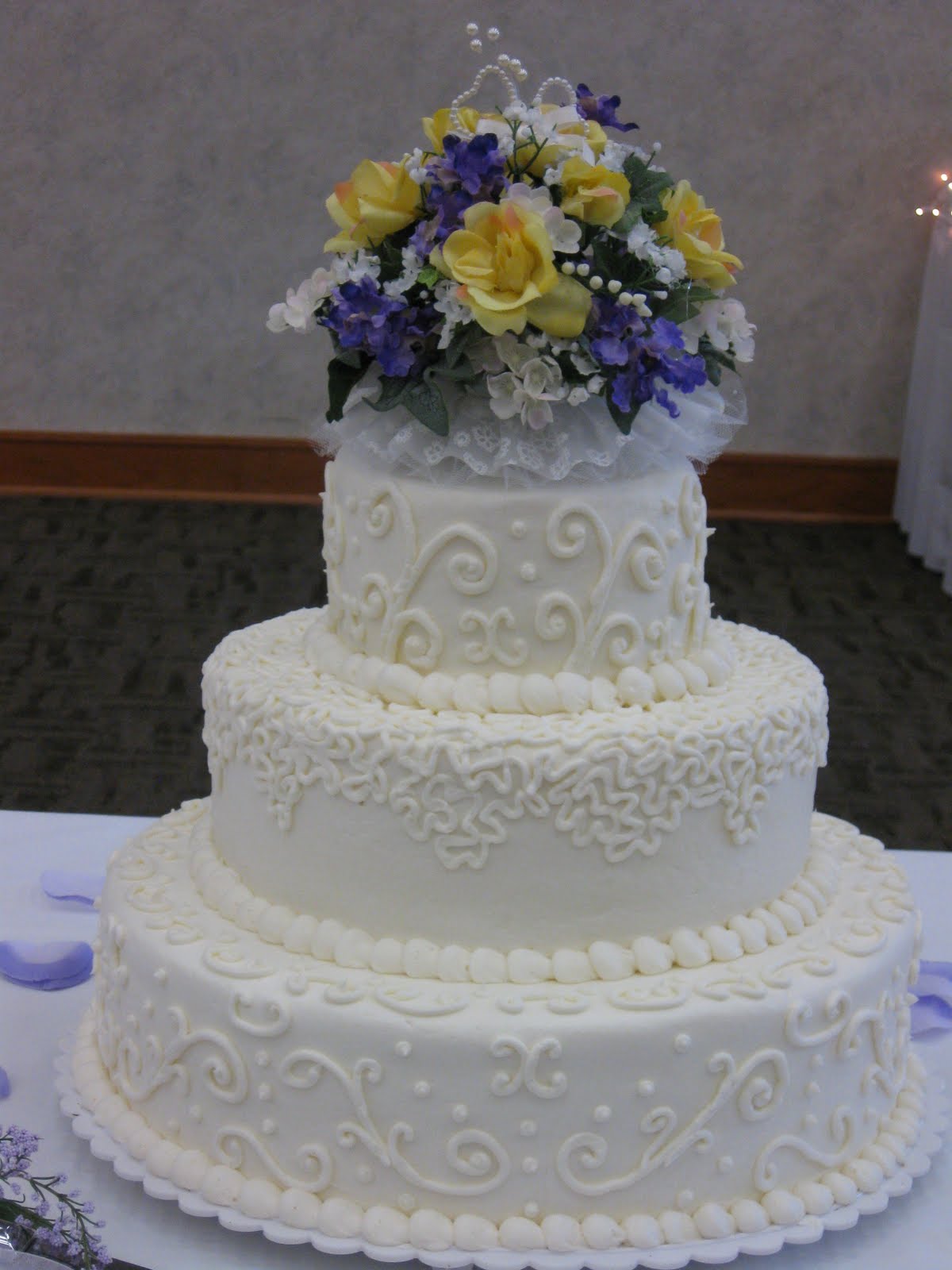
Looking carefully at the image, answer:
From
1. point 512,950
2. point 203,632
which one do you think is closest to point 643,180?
point 512,950

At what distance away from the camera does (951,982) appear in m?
2.86

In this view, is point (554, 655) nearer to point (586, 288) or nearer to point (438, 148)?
point (586, 288)

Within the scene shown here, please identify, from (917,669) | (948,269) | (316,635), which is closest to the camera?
(316,635)

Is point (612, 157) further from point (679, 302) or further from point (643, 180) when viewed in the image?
point (679, 302)

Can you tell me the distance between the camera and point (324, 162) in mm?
7695

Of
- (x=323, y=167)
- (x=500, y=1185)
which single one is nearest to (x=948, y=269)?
Answer: (x=323, y=167)

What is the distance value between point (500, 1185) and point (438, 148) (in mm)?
1439

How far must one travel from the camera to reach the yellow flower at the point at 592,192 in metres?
2.09

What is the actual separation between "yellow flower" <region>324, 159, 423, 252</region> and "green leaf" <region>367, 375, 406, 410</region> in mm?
194

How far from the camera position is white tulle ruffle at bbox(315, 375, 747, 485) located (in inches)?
85.3

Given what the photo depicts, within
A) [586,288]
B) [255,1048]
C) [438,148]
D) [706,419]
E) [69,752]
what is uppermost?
[438,148]

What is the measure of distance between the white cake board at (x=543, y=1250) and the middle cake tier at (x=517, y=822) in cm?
37

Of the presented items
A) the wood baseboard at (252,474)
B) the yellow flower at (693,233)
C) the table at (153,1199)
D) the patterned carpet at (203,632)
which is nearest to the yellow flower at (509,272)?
the yellow flower at (693,233)

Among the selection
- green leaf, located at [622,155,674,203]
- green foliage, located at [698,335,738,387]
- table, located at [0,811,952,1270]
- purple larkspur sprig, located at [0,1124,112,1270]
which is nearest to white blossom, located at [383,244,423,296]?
green leaf, located at [622,155,674,203]
